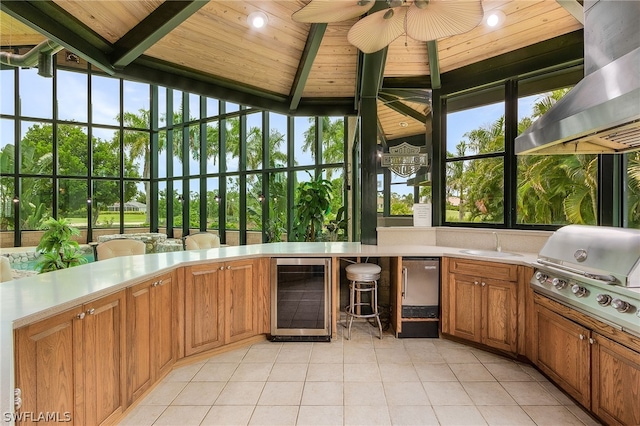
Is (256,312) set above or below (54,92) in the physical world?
below

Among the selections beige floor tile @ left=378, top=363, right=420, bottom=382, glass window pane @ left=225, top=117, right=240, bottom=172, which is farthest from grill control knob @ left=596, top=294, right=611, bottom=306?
glass window pane @ left=225, top=117, right=240, bottom=172

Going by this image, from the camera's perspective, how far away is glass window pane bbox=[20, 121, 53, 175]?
345 inches

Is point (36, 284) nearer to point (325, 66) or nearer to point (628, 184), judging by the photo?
point (325, 66)

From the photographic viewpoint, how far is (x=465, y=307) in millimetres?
3049

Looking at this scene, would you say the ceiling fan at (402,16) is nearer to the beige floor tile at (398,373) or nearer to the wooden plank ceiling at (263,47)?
the wooden plank ceiling at (263,47)

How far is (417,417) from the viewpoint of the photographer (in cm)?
201

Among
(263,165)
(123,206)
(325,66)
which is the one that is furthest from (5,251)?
(325,66)

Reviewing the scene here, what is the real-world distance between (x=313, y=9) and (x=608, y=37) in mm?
1859

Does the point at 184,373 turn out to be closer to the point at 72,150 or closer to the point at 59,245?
the point at 59,245

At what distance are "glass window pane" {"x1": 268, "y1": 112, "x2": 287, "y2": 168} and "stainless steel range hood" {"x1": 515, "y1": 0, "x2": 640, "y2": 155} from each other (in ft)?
18.3

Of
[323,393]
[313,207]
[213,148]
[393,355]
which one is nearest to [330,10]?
[323,393]

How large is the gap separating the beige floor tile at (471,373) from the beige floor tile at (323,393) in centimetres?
99

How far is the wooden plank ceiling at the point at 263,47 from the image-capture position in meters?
2.48

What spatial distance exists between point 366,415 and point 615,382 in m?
1.44
